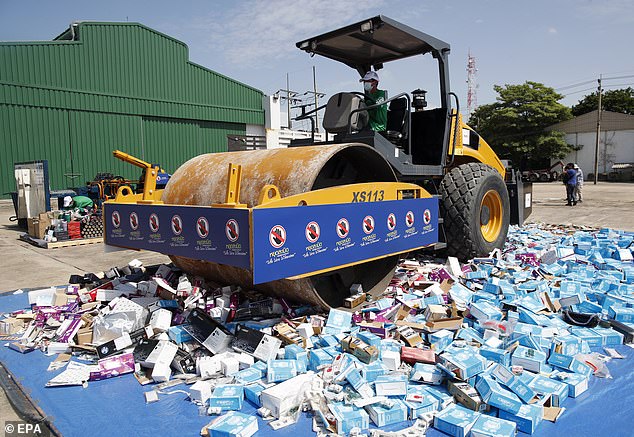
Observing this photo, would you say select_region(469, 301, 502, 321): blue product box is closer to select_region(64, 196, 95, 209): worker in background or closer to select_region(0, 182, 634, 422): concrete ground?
select_region(0, 182, 634, 422): concrete ground

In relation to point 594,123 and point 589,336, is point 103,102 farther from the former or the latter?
point 594,123

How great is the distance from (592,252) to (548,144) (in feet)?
124

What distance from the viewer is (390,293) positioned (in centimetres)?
473

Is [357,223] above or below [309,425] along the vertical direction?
above

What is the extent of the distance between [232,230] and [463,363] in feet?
5.68

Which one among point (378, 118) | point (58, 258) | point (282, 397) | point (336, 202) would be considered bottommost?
point (58, 258)

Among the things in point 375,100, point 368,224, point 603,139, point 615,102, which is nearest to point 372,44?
point 375,100

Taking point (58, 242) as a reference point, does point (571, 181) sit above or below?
above

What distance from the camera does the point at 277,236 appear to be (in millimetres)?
3115

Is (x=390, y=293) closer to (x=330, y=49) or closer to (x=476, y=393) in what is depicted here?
(x=476, y=393)

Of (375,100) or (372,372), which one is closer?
(372,372)

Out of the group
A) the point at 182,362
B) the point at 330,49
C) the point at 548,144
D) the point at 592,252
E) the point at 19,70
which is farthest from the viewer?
the point at 548,144

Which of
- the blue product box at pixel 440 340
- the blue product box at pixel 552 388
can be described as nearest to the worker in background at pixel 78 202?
the blue product box at pixel 440 340

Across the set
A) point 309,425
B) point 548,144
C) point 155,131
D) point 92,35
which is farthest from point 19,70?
point 548,144
